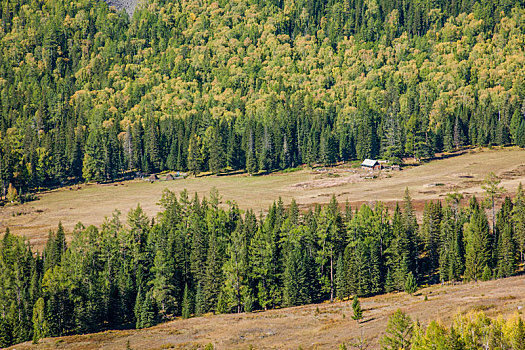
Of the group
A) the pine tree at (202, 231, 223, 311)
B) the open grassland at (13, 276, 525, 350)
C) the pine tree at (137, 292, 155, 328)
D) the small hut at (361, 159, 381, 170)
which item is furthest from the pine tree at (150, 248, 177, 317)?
the small hut at (361, 159, 381, 170)

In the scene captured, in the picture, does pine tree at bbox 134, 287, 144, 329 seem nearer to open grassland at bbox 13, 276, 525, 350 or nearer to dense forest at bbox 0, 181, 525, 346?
dense forest at bbox 0, 181, 525, 346

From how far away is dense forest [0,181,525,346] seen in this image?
86.9 metres

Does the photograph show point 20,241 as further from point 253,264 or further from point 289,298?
point 289,298

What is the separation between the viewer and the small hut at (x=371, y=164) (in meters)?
193

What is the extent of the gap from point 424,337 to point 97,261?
6222 cm

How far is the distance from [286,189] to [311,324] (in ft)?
315

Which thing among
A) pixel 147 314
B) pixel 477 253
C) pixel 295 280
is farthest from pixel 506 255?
pixel 147 314

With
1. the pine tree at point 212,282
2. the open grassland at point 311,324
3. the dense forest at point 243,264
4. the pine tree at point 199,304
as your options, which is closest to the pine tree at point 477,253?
the dense forest at point 243,264

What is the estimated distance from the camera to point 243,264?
9188 centimetres

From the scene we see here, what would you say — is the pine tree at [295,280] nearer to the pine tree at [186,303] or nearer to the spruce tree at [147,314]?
the pine tree at [186,303]

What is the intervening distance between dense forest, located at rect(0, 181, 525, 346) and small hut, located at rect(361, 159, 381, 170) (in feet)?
303

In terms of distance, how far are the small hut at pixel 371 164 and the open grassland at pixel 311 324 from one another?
106 m

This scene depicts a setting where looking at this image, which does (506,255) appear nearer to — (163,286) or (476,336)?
(476,336)

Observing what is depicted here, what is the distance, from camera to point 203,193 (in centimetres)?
16862
